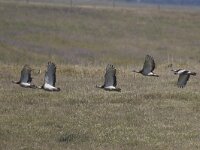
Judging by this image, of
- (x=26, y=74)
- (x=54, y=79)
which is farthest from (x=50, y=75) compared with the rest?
(x=26, y=74)

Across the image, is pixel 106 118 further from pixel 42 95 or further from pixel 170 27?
pixel 170 27

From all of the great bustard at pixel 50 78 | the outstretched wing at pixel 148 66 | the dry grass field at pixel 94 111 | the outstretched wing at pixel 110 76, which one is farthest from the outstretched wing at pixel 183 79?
the great bustard at pixel 50 78

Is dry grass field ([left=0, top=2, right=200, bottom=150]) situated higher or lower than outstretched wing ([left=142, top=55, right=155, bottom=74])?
lower

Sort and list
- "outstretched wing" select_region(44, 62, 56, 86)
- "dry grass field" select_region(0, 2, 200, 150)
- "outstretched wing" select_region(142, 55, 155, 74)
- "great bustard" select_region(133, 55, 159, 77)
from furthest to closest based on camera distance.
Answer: "outstretched wing" select_region(142, 55, 155, 74), "great bustard" select_region(133, 55, 159, 77), "outstretched wing" select_region(44, 62, 56, 86), "dry grass field" select_region(0, 2, 200, 150)

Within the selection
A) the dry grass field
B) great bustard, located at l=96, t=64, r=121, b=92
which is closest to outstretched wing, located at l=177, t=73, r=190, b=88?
the dry grass field

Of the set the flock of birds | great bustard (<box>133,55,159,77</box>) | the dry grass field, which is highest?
great bustard (<box>133,55,159,77</box>)

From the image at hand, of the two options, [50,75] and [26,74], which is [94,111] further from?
[26,74]

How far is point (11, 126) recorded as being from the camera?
1484 cm

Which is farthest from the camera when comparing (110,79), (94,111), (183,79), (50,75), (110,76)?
(183,79)

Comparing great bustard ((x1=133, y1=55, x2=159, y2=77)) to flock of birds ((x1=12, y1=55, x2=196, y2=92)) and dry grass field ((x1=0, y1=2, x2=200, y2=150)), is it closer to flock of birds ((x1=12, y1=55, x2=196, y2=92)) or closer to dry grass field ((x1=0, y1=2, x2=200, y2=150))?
dry grass field ((x1=0, y1=2, x2=200, y2=150))

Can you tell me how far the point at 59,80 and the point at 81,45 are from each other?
28.2 m

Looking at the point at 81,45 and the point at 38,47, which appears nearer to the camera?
the point at 38,47

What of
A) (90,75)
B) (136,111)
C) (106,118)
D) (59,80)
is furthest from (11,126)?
(90,75)

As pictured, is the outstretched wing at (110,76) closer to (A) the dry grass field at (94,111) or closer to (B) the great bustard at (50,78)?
(A) the dry grass field at (94,111)
